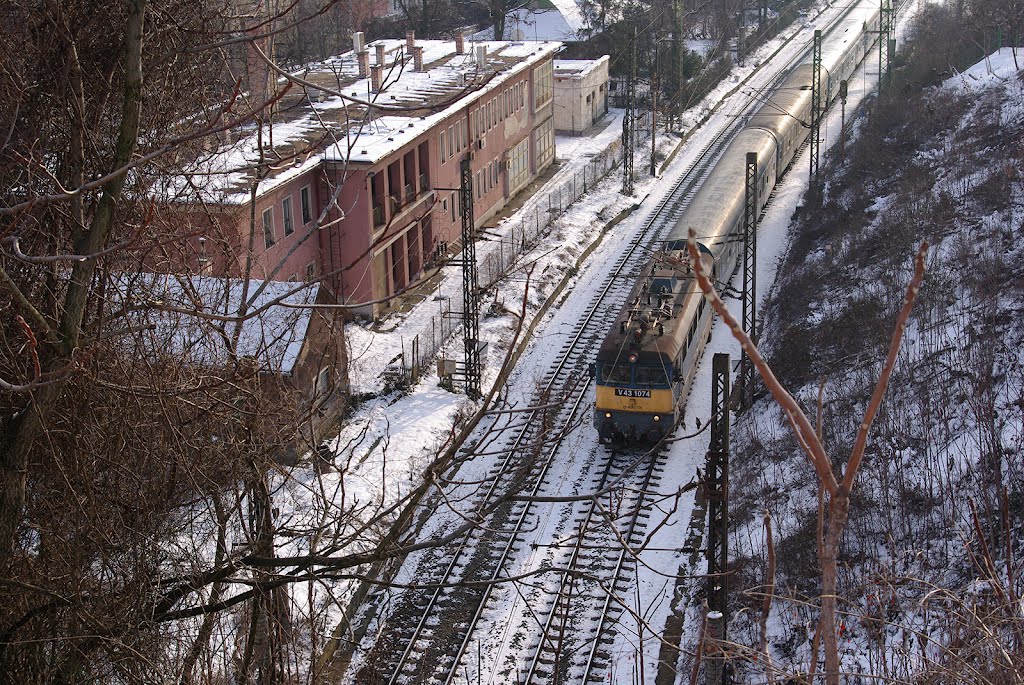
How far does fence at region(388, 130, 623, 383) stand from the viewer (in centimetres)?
2456

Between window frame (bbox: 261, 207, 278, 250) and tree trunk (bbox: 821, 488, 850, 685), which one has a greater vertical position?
tree trunk (bbox: 821, 488, 850, 685)

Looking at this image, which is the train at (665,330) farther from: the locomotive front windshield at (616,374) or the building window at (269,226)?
the building window at (269,226)

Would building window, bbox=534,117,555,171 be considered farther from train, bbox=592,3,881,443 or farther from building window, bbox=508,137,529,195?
train, bbox=592,3,881,443

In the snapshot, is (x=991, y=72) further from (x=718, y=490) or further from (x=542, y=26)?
(x=718, y=490)

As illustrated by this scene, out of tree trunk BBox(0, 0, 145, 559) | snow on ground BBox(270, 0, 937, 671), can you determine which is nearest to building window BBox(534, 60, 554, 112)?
snow on ground BBox(270, 0, 937, 671)

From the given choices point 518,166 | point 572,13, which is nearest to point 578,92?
point 518,166

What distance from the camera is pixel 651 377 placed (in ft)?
64.1

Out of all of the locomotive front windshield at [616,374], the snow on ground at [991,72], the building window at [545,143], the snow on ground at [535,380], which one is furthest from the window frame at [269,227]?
→ the snow on ground at [991,72]

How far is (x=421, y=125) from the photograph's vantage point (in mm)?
28562

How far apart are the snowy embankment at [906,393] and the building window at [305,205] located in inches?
434

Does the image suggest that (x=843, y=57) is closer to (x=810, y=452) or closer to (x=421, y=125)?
(x=421, y=125)

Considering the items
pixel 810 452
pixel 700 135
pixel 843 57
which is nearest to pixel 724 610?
pixel 810 452

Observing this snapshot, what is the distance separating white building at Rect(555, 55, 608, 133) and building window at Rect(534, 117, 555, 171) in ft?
13.0

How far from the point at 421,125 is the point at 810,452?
87.2 feet
